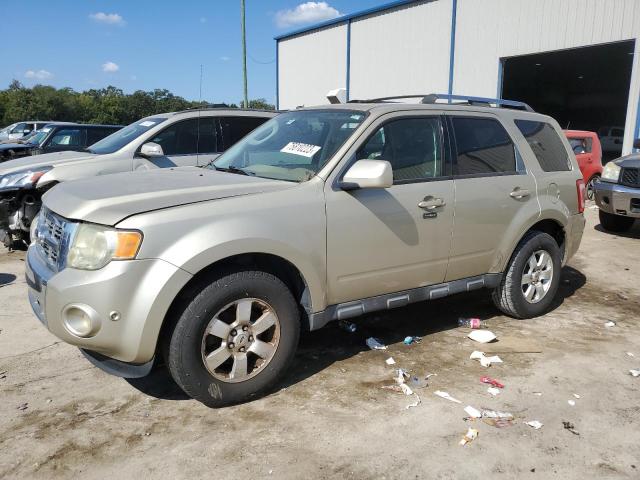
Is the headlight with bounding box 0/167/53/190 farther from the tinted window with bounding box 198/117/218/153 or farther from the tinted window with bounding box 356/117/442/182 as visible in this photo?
the tinted window with bounding box 356/117/442/182

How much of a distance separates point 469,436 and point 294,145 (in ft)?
7.33

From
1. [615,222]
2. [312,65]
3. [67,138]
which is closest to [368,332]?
[615,222]

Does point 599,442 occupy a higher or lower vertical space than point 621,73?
lower

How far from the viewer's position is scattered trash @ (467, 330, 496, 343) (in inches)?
173

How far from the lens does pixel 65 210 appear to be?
3.09m

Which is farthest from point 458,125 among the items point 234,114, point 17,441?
point 234,114

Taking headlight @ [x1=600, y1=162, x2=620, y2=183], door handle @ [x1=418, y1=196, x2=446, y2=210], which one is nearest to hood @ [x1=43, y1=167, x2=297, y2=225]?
door handle @ [x1=418, y1=196, x2=446, y2=210]

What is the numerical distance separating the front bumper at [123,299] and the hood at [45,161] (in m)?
4.48

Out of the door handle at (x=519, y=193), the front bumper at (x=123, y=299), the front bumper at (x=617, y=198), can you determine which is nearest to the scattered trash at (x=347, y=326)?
the door handle at (x=519, y=193)

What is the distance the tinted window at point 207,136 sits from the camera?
7332 millimetres

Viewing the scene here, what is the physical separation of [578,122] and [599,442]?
3884 centimetres

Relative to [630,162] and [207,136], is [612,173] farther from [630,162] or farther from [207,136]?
[207,136]

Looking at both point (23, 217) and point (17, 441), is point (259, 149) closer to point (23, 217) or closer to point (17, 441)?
point (17, 441)

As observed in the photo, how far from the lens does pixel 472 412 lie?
3.26 meters
